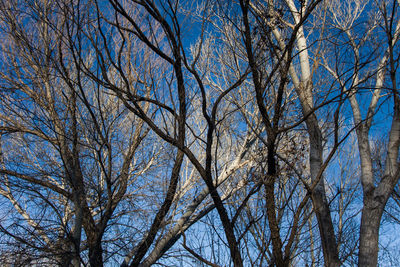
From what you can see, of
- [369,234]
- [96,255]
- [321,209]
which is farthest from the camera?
[96,255]

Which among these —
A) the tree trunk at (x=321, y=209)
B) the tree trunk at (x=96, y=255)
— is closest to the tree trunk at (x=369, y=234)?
the tree trunk at (x=321, y=209)

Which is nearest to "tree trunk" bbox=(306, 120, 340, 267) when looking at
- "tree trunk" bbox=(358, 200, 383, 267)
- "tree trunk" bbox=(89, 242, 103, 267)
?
"tree trunk" bbox=(358, 200, 383, 267)

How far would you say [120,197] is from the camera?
4.38 metres

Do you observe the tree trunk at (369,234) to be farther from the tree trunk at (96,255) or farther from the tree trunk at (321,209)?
the tree trunk at (96,255)

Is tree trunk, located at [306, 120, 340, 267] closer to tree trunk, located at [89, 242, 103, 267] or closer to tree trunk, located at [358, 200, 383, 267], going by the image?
tree trunk, located at [358, 200, 383, 267]

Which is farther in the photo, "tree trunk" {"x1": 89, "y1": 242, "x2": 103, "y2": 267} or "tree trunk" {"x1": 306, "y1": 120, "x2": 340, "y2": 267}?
"tree trunk" {"x1": 89, "y1": 242, "x2": 103, "y2": 267}

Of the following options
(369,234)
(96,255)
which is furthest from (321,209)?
(96,255)

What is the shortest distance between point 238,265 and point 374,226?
132 cm

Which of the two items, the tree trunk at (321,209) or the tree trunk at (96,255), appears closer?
the tree trunk at (321,209)

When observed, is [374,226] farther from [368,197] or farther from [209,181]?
[209,181]

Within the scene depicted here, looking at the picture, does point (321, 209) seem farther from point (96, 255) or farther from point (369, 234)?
point (96, 255)

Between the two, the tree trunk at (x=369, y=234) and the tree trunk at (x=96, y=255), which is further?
the tree trunk at (x=96, y=255)

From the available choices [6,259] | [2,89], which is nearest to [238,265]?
[6,259]

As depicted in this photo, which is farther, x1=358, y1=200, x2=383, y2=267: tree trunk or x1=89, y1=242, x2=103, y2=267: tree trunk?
x1=89, y1=242, x2=103, y2=267: tree trunk
